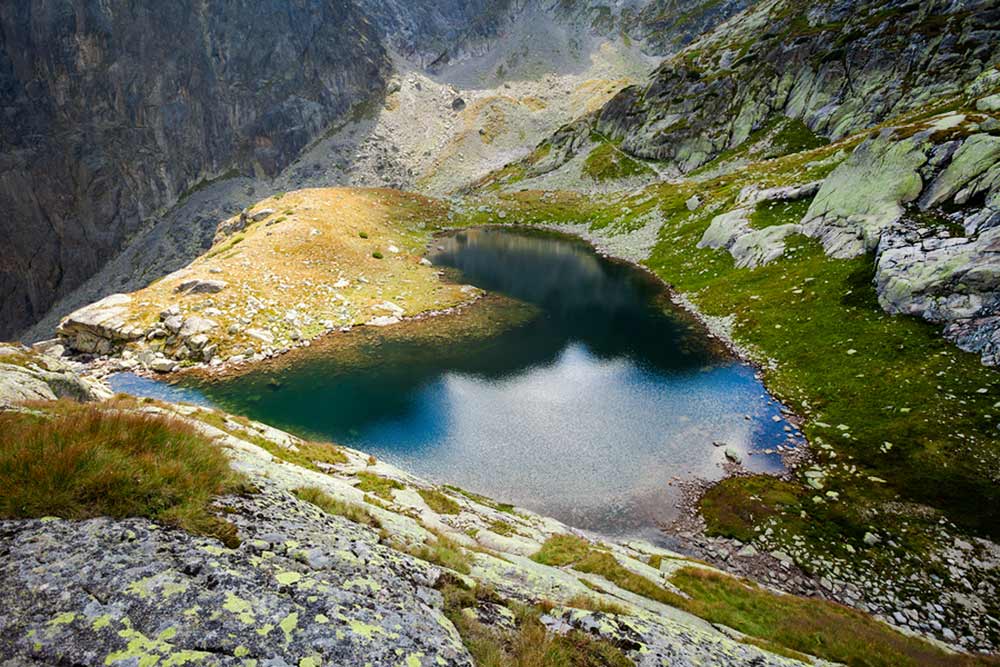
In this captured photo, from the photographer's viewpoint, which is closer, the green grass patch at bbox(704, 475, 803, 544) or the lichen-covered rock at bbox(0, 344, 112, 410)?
the lichen-covered rock at bbox(0, 344, 112, 410)

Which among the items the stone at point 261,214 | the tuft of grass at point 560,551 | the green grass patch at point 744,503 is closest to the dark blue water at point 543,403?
the green grass patch at point 744,503

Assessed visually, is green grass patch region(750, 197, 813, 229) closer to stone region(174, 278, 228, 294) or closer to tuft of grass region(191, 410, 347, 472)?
tuft of grass region(191, 410, 347, 472)

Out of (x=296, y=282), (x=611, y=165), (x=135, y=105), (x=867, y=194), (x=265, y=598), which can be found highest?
(x=135, y=105)

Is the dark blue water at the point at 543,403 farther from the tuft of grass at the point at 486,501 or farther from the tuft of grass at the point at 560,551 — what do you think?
the tuft of grass at the point at 560,551

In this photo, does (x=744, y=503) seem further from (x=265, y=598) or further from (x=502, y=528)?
(x=265, y=598)

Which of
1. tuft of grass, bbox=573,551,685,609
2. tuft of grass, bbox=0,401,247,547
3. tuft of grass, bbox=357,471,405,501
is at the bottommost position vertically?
tuft of grass, bbox=573,551,685,609

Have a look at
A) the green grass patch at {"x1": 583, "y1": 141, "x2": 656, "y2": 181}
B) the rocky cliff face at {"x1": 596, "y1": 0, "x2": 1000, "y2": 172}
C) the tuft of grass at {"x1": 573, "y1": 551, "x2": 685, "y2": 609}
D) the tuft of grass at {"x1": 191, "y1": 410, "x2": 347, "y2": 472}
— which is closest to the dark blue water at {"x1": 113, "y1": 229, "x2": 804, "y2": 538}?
the tuft of grass at {"x1": 191, "y1": 410, "x2": 347, "y2": 472}

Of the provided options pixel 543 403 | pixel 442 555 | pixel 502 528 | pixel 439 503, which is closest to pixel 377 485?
pixel 439 503
